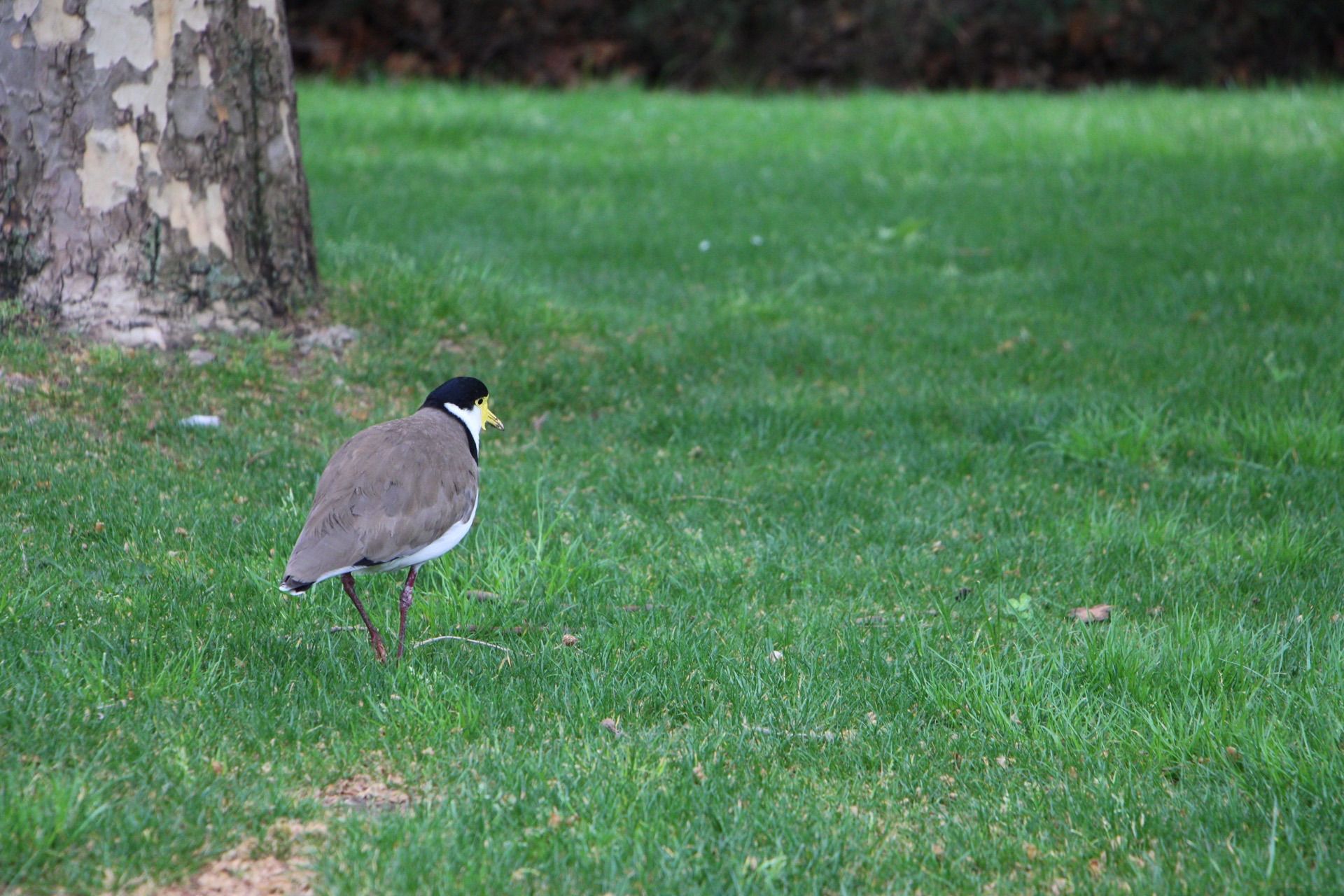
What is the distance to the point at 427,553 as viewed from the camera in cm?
393

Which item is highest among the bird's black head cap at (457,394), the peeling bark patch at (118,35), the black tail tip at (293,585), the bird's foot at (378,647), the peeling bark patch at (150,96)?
the peeling bark patch at (118,35)

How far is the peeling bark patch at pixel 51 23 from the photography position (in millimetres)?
5660

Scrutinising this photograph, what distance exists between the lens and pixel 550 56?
20.1m

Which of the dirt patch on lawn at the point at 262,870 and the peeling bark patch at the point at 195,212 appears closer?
the dirt patch on lawn at the point at 262,870

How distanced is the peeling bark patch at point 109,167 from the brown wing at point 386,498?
2.44 meters

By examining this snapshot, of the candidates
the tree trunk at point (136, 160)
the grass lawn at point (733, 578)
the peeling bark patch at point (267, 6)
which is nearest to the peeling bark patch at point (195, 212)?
the tree trunk at point (136, 160)

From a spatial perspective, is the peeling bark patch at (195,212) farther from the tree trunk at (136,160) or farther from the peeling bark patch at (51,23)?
the peeling bark patch at (51,23)

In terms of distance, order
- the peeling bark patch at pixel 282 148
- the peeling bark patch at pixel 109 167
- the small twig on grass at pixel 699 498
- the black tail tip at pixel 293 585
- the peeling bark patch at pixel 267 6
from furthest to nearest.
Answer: the peeling bark patch at pixel 282 148
the peeling bark patch at pixel 267 6
the peeling bark patch at pixel 109 167
the small twig on grass at pixel 699 498
the black tail tip at pixel 293 585

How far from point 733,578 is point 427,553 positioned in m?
1.27

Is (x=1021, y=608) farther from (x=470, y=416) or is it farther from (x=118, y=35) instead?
(x=118, y=35)

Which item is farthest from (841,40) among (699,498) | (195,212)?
(699,498)

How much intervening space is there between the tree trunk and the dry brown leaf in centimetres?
415

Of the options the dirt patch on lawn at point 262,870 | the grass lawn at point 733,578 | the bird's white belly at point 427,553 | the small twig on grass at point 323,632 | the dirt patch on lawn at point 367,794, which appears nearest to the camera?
the dirt patch on lawn at point 262,870

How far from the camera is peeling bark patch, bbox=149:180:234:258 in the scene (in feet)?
19.4
